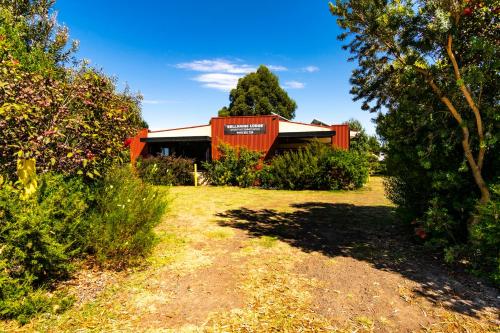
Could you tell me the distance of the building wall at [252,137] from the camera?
18.8 metres

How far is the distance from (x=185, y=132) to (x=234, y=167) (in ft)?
18.9

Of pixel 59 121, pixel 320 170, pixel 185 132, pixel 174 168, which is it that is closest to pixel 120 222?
pixel 59 121

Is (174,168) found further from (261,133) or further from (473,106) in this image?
(473,106)

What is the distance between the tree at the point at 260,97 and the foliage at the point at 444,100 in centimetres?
3637

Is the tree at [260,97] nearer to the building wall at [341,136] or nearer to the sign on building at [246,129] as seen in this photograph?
the sign on building at [246,129]

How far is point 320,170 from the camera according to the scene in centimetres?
1552

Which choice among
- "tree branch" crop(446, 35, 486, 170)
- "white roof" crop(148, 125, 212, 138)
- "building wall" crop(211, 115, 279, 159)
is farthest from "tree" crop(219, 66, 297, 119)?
"tree branch" crop(446, 35, 486, 170)

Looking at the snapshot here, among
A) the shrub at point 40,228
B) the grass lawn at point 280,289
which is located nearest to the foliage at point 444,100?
the grass lawn at point 280,289

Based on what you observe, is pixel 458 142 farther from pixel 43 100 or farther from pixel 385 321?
pixel 43 100

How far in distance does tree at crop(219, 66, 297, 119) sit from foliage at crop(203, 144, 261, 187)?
80.6 feet

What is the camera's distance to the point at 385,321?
335 centimetres

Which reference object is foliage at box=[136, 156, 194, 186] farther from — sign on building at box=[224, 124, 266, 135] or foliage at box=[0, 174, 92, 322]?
foliage at box=[0, 174, 92, 322]

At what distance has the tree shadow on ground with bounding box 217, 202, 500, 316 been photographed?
399 centimetres

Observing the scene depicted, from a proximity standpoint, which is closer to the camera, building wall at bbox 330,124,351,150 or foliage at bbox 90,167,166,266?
foliage at bbox 90,167,166,266
